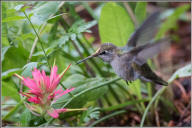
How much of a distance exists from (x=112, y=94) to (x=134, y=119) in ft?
0.81

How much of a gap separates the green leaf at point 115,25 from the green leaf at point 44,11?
25 centimetres

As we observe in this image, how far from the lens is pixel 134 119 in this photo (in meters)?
1.83

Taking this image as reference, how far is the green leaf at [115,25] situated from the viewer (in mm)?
1400

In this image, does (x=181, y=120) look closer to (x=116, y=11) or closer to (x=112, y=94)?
(x=112, y=94)

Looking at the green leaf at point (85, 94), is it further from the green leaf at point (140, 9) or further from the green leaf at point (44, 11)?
the green leaf at point (140, 9)

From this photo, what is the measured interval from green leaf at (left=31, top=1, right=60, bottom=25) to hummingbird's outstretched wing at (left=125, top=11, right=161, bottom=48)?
39 cm

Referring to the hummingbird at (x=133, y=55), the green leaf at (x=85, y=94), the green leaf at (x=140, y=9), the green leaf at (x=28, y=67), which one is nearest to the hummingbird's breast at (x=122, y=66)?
the hummingbird at (x=133, y=55)

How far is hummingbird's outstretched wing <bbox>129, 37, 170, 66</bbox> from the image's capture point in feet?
3.21

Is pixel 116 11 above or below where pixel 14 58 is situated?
above

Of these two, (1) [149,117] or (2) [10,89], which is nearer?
(2) [10,89]

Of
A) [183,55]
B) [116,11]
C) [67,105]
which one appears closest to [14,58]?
[67,105]

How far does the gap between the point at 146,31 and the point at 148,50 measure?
7 centimetres

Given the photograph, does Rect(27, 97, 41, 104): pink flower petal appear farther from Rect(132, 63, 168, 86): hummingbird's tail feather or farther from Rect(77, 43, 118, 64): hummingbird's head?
Rect(132, 63, 168, 86): hummingbird's tail feather

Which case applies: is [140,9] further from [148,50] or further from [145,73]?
[148,50]
